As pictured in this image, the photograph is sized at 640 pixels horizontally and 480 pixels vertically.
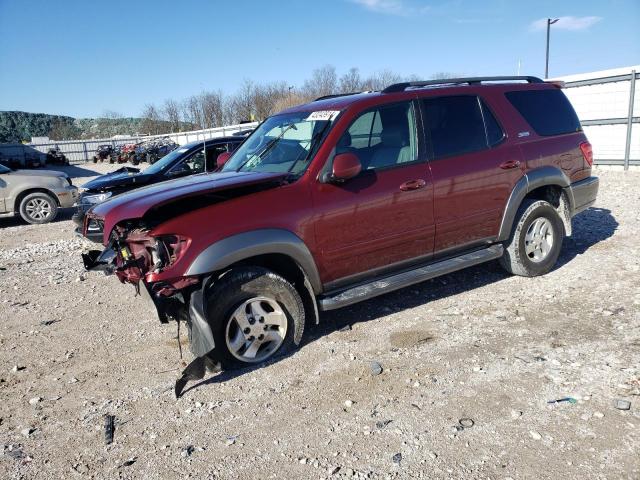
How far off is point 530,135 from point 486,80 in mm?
742

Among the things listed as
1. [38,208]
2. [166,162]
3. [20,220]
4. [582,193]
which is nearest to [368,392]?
[582,193]

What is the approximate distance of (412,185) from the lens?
4285 mm

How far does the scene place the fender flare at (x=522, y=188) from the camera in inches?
196

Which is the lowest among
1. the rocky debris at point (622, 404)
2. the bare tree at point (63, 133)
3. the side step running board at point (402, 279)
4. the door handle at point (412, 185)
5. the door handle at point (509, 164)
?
the rocky debris at point (622, 404)

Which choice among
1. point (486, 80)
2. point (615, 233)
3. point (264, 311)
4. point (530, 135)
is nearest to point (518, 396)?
point (264, 311)

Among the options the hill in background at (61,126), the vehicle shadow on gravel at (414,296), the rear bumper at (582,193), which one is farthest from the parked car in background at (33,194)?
the hill in background at (61,126)

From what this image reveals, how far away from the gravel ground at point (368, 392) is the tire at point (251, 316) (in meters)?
0.14

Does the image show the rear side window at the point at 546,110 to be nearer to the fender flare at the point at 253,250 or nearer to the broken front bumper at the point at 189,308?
the fender flare at the point at 253,250

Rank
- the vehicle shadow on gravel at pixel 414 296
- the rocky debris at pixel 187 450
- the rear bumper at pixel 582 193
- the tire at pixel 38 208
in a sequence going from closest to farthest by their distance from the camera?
the rocky debris at pixel 187 450, the vehicle shadow on gravel at pixel 414 296, the rear bumper at pixel 582 193, the tire at pixel 38 208

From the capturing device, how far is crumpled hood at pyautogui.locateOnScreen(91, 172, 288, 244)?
3582mm

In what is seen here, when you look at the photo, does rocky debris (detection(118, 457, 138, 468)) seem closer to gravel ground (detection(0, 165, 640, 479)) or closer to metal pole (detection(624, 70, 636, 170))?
gravel ground (detection(0, 165, 640, 479))

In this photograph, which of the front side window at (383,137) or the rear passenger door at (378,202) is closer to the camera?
the rear passenger door at (378,202)

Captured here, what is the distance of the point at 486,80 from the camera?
16.9 ft

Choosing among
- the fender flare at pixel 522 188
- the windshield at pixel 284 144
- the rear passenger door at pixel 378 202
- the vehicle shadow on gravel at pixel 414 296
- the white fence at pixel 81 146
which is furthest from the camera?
the white fence at pixel 81 146
